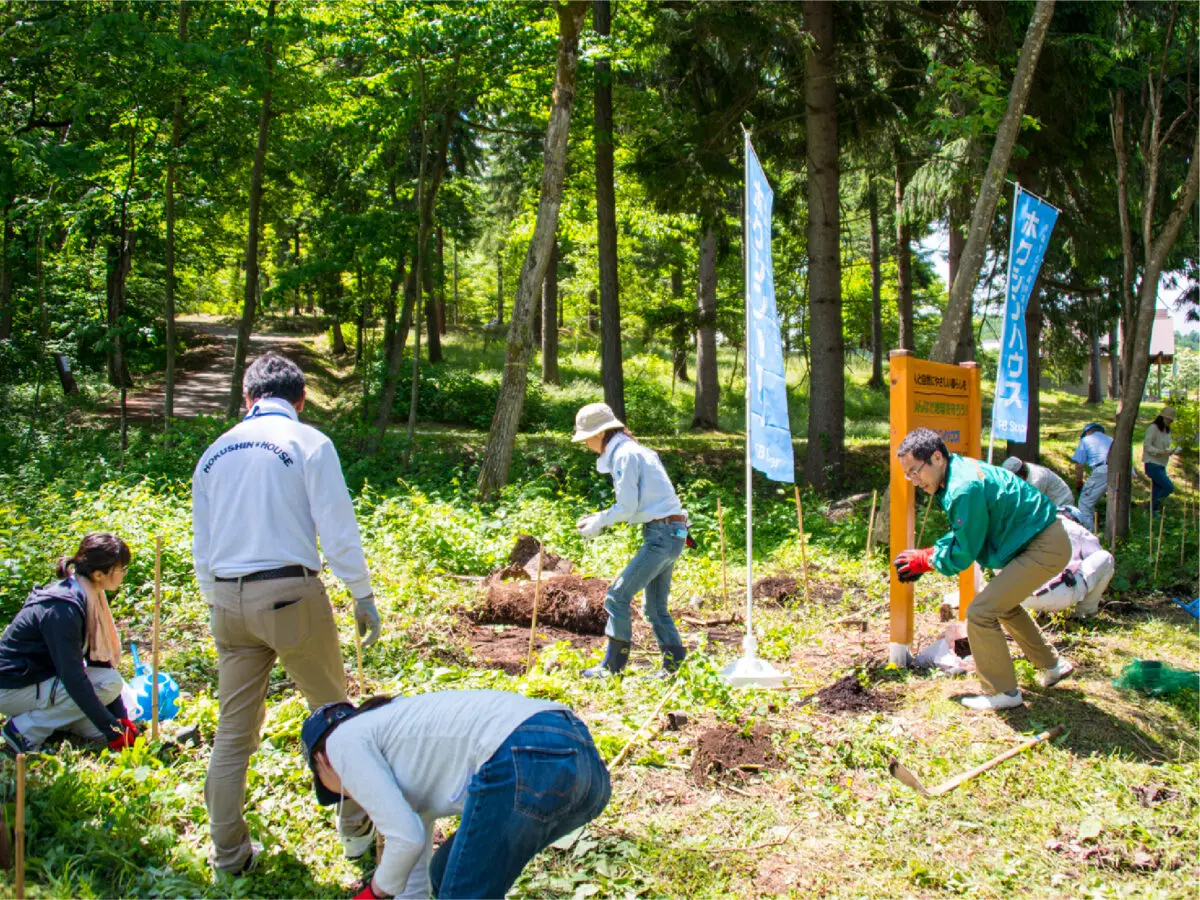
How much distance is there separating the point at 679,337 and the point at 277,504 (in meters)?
15.0

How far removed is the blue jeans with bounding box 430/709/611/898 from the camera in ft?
8.34

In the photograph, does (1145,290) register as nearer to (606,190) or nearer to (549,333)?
(606,190)

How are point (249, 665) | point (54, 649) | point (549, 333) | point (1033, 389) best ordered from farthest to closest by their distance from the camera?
point (549, 333) < point (1033, 389) < point (54, 649) < point (249, 665)

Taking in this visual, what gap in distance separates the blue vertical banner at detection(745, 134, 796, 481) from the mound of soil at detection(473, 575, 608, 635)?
1992mm

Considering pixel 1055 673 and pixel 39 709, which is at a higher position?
pixel 39 709

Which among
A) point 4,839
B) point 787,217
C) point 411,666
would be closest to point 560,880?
point 4,839

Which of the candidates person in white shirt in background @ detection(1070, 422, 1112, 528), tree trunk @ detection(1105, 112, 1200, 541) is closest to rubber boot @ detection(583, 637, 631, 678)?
tree trunk @ detection(1105, 112, 1200, 541)

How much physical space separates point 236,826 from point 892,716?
3748 millimetres

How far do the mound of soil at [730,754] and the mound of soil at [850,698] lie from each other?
74 cm

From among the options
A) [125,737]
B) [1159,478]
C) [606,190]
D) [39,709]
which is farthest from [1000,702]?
[606,190]

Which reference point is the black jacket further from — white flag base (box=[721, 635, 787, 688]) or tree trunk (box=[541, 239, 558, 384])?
tree trunk (box=[541, 239, 558, 384])

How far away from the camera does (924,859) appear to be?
12.8 ft

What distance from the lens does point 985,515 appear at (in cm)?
521

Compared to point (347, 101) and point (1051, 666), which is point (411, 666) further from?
point (347, 101)
